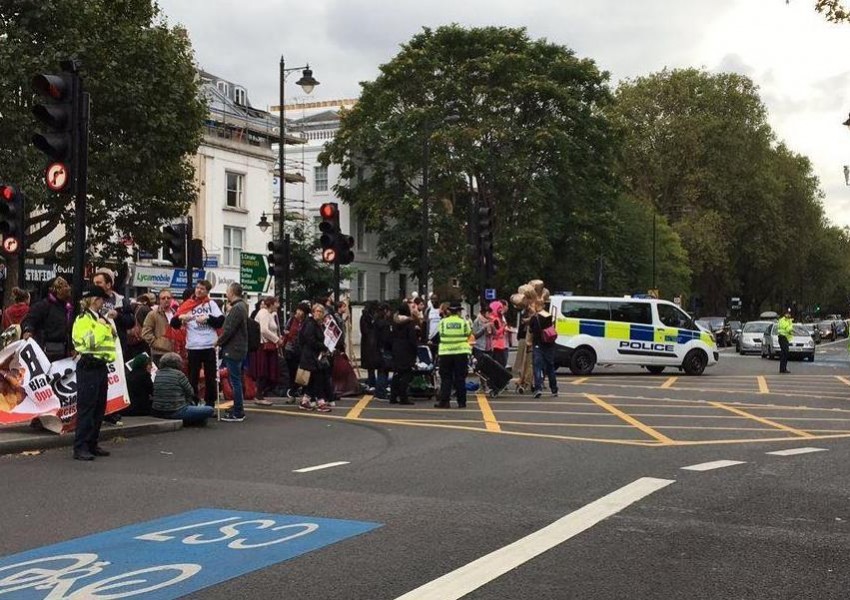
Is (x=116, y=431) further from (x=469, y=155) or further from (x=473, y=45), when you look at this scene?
(x=473, y=45)

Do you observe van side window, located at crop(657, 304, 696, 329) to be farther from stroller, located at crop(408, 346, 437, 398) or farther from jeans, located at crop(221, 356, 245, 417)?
jeans, located at crop(221, 356, 245, 417)

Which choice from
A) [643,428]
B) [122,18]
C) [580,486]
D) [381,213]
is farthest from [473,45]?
[580,486]

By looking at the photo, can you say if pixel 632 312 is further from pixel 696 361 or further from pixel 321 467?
pixel 321 467

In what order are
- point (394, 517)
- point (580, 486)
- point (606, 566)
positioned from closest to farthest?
1. point (606, 566)
2. point (394, 517)
3. point (580, 486)

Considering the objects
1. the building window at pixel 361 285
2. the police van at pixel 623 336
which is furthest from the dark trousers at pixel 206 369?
the building window at pixel 361 285

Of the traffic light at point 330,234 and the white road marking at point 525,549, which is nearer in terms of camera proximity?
the white road marking at point 525,549

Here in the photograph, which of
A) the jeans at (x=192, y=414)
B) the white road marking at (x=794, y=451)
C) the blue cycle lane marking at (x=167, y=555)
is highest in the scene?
the jeans at (x=192, y=414)

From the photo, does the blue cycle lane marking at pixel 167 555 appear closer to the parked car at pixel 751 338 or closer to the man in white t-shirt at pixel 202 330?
the man in white t-shirt at pixel 202 330

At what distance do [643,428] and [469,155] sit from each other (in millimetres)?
29847

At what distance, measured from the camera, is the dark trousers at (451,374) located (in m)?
15.6

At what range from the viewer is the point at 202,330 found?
1347 centimetres

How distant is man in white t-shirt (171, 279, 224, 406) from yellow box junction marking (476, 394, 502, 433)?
3.66m

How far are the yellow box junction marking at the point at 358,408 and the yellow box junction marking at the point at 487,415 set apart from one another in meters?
1.78

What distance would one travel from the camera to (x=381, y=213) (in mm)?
45062
